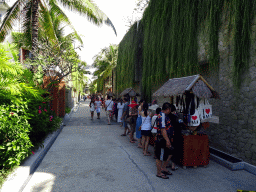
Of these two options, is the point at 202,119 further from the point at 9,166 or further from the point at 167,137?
the point at 9,166

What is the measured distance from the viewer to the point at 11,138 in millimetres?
4500

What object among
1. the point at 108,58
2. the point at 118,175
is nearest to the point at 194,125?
the point at 118,175

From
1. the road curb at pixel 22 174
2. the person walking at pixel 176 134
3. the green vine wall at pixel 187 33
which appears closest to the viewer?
the road curb at pixel 22 174

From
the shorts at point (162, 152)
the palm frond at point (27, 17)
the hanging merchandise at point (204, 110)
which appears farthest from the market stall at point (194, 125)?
the palm frond at point (27, 17)

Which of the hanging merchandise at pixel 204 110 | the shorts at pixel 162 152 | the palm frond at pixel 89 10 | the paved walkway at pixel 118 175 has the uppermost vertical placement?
the palm frond at pixel 89 10

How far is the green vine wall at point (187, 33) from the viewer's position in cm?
546

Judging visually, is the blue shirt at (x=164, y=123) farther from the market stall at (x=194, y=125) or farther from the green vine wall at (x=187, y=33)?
the green vine wall at (x=187, y=33)

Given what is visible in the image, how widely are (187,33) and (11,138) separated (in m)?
7.14

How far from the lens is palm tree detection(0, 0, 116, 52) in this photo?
398 inches

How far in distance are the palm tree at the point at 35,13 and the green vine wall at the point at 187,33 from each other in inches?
115

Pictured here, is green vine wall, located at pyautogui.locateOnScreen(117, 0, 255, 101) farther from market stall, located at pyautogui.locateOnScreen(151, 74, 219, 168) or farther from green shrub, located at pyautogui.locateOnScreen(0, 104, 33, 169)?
green shrub, located at pyautogui.locateOnScreen(0, 104, 33, 169)

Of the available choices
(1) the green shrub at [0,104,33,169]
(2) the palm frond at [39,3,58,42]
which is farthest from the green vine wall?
(1) the green shrub at [0,104,33,169]

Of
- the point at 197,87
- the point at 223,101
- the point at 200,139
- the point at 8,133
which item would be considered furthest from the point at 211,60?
the point at 8,133

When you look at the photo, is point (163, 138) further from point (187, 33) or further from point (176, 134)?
point (187, 33)
